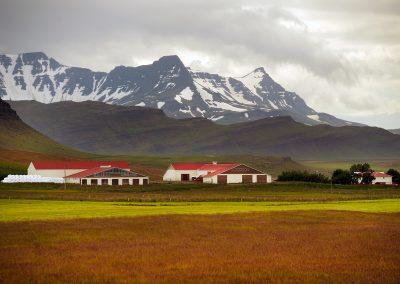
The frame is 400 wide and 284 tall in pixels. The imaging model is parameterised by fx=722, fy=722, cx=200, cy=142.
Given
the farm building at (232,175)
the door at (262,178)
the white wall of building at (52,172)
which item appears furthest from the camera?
the white wall of building at (52,172)

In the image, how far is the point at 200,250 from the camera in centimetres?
4003

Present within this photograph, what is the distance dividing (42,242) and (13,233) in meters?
4.43

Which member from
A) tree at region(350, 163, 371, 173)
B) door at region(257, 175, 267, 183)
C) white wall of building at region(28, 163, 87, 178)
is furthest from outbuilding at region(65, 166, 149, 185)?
tree at region(350, 163, 371, 173)

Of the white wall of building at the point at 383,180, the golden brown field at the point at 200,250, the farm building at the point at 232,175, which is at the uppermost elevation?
the farm building at the point at 232,175

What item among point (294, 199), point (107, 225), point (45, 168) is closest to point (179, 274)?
point (107, 225)

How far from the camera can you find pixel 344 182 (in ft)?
514

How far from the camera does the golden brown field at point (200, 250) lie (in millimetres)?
32156

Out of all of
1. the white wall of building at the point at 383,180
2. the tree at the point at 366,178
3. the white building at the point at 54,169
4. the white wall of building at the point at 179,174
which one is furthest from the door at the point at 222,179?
the white wall of building at the point at 383,180

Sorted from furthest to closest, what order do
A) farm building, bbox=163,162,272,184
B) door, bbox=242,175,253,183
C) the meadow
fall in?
door, bbox=242,175,253,183 < farm building, bbox=163,162,272,184 < the meadow

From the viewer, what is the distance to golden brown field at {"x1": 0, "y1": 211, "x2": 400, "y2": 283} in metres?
32.2

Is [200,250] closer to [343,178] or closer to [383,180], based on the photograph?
[343,178]

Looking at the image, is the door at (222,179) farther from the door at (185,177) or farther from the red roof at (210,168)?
the door at (185,177)

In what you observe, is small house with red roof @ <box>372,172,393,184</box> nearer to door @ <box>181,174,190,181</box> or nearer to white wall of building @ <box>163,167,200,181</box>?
white wall of building @ <box>163,167,200,181</box>

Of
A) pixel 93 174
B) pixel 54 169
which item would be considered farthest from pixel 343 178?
pixel 54 169
